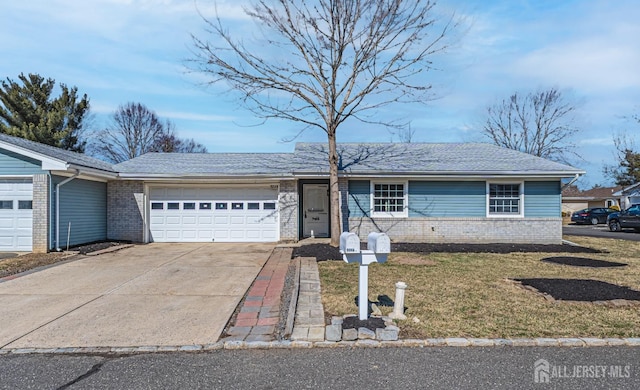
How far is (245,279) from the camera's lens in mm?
8422

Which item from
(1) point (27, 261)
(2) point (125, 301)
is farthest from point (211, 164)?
(2) point (125, 301)

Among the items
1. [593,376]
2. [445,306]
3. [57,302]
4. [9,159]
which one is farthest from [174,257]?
[593,376]

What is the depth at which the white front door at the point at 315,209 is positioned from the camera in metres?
16.1

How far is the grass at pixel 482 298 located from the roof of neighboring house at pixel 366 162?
435 cm

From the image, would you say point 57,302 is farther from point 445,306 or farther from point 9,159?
point 9,159

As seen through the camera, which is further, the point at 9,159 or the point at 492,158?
the point at 492,158

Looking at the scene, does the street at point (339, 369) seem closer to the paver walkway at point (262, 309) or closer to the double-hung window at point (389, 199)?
the paver walkway at point (262, 309)

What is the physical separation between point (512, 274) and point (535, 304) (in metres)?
2.71

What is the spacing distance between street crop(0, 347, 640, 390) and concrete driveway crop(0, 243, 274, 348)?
0.58 meters

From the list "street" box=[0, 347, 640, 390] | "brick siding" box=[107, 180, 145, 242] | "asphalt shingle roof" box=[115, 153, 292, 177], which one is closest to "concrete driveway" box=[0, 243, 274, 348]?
"street" box=[0, 347, 640, 390]

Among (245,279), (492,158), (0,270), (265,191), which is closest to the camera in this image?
(245,279)

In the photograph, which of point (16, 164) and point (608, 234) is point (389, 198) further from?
point (608, 234)

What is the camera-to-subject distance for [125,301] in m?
6.69

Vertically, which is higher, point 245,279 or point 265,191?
point 265,191
